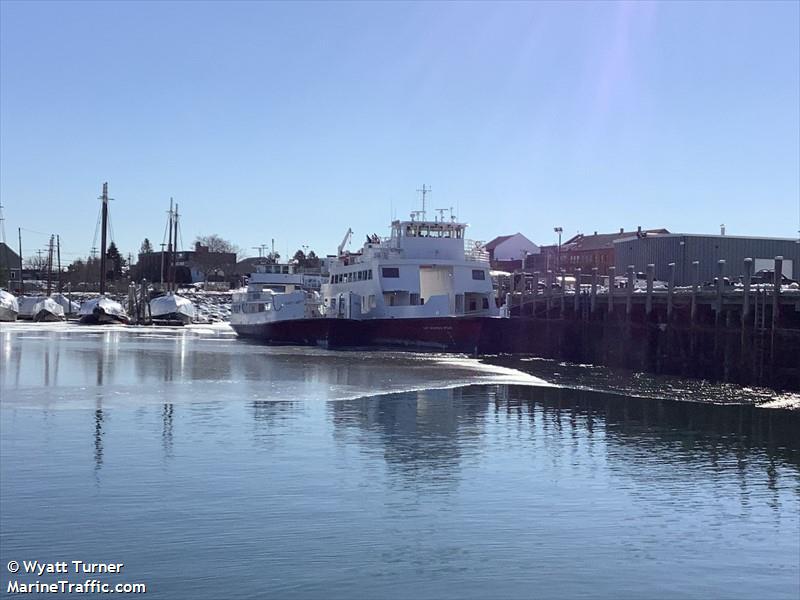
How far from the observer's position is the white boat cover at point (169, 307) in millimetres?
90625

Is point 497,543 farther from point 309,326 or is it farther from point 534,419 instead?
point 309,326

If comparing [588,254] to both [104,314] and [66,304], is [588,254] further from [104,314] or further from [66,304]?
[66,304]

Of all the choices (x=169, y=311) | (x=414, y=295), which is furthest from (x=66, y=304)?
(x=414, y=295)

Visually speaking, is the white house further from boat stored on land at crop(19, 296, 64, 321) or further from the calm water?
the calm water

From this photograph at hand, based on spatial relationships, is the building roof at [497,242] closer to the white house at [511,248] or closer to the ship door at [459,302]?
the white house at [511,248]

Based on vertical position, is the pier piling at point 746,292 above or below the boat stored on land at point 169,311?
above

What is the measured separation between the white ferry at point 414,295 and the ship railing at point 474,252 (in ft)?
0.19

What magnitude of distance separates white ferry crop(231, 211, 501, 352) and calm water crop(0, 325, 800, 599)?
68.8 feet

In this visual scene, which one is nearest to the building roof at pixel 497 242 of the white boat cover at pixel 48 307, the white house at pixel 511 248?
the white house at pixel 511 248

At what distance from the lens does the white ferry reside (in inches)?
1923

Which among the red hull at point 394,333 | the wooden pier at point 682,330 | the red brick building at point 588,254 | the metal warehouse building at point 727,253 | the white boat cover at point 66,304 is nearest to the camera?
the wooden pier at point 682,330

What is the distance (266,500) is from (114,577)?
3.61m

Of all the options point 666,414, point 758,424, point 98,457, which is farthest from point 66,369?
point 758,424

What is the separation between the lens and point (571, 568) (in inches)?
443
